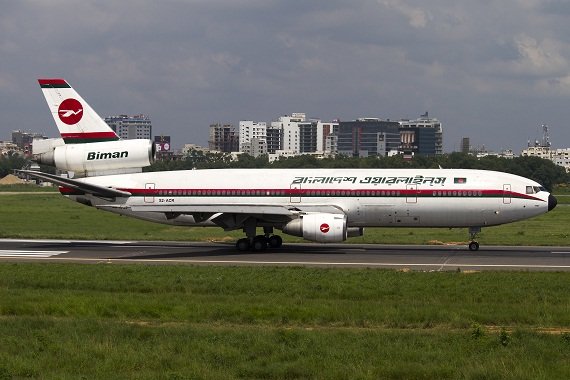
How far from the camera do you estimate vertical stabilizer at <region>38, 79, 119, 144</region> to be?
44438mm

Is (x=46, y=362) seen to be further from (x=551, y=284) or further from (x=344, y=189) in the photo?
(x=344, y=189)

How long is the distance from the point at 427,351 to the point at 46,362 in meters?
7.85

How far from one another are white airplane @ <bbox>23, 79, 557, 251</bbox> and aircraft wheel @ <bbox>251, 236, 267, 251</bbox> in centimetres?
5

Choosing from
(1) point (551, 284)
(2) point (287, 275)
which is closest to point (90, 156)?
(2) point (287, 275)

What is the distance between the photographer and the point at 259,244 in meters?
42.4

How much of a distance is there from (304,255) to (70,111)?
1474 centimetres

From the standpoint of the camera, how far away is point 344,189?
4200 cm

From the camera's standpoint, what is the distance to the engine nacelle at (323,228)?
3972 centimetres

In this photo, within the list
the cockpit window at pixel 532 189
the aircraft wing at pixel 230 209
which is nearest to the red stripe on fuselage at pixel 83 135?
the aircraft wing at pixel 230 209

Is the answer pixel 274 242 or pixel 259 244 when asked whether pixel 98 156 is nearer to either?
pixel 259 244

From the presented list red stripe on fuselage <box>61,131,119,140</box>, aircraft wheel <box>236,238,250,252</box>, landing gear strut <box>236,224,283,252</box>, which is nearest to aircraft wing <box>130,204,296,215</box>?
landing gear strut <box>236,224,283,252</box>

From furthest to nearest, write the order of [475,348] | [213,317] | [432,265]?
[432,265], [213,317], [475,348]

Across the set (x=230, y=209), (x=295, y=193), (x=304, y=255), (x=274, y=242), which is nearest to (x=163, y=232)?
(x=274, y=242)

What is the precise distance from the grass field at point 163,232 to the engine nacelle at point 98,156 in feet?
19.4
